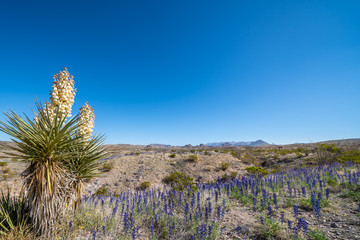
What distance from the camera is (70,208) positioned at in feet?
12.9

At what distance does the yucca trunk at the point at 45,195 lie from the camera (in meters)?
3.36

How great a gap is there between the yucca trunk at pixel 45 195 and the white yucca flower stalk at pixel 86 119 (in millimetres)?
940

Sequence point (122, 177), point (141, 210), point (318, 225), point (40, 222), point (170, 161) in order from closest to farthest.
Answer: point (40, 222) → point (318, 225) → point (141, 210) → point (122, 177) → point (170, 161)

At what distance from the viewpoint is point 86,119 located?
13.6ft

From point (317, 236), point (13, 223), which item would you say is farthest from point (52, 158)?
point (317, 236)

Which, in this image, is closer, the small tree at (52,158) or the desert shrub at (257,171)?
the small tree at (52,158)

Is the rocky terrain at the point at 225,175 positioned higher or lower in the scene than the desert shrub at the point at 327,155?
lower

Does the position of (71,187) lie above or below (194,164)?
above

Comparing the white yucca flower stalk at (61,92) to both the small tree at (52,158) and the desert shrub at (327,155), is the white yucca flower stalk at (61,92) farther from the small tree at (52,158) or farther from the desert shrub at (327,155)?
the desert shrub at (327,155)

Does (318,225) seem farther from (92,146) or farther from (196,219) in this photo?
(92,146)

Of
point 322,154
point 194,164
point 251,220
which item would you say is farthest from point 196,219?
point 322,154

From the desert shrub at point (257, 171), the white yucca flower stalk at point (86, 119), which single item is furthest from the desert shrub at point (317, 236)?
the desert shrub at point (257, 171)

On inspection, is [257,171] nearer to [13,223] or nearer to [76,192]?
[76,192]

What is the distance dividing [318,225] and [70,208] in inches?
238
